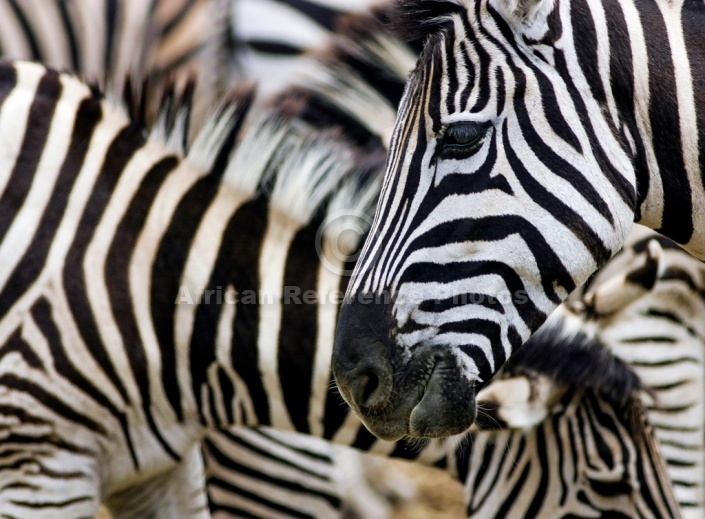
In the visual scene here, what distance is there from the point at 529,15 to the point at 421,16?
363 mm

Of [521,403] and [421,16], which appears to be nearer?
[421,16]

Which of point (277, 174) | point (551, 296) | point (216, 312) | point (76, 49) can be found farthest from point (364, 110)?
point (76, 49)

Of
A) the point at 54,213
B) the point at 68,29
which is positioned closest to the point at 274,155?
the point at 54,213

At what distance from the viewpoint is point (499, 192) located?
2.72 metres

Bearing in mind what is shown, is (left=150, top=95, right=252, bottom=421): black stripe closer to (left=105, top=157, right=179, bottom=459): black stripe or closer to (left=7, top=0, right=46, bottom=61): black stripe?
(left=105, top=157, right=179, bottom=459): black stripe

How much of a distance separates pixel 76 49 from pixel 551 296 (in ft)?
22.3

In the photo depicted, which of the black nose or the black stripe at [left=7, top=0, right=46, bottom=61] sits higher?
the black stripe at [left=7, top=0, right=46, bottom=61]

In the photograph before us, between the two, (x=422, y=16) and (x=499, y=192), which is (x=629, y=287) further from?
(x=422, y=16)

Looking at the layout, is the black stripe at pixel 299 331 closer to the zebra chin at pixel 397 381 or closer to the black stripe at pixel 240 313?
the black stripe at pixel 240 313

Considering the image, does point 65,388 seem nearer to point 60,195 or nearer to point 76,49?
point 60,195

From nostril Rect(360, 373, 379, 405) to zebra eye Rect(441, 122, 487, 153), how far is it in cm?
70

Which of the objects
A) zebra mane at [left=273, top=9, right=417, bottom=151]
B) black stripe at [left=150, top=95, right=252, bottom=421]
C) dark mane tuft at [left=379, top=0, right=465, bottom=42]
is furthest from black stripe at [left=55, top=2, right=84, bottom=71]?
dark mane tuft at [left=379, top=0, right=465, bottom=42]

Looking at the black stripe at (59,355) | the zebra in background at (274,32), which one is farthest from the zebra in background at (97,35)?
the black stripe at (59,355)

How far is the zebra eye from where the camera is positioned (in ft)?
8.91
